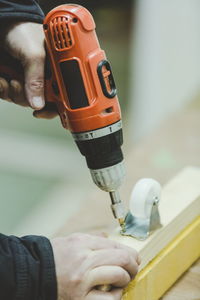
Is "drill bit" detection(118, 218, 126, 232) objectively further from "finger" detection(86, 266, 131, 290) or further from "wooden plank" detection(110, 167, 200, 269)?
"finger" detection(86, 266, 131, 290)

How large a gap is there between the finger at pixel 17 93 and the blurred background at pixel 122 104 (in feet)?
4.07

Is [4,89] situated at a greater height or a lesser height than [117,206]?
greater

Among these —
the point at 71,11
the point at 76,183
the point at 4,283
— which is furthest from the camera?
the point at 76,183

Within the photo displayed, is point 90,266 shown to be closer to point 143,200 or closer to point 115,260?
point 115,260

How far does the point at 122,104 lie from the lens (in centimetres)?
299

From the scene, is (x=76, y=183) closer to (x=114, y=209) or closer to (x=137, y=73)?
(x=137, y=73)

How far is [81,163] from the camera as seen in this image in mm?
2715

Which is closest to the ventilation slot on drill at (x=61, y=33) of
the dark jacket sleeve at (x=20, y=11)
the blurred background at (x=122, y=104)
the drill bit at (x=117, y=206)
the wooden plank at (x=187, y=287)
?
the dark jacket sleeve at (x=20, y=11)

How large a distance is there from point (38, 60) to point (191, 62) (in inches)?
74.4

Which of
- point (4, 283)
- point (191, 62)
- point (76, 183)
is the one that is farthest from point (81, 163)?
point (4, 283)

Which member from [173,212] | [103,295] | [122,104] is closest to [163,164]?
[173,212]

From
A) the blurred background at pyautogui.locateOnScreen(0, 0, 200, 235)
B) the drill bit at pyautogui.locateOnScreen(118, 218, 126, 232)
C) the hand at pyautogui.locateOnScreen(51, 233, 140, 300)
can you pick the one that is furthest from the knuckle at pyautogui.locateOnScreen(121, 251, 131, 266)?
the blurred background at pyautogui.locateOnScreen(0, 0, 200, 235)

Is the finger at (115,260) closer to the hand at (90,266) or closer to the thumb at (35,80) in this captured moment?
the hand at (90,266)

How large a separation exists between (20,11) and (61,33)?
151 millimetres
